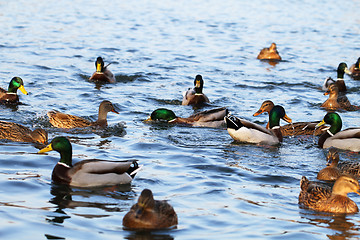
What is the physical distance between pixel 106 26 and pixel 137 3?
24.7 ft

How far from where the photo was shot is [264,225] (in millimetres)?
7609

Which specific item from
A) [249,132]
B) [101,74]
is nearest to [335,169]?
[249,132]

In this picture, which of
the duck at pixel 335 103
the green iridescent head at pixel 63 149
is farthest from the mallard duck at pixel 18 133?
the duck at pixel 335 103

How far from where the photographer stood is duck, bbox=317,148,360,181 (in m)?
9.42

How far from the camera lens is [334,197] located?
8266mm

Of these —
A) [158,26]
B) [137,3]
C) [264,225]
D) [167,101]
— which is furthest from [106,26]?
[264,225]

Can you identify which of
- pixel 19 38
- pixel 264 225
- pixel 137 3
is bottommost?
pixel 264 225

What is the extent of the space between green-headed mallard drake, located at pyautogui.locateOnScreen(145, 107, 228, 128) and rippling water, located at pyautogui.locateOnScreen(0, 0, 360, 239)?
1.01ft

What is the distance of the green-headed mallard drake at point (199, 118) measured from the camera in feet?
43.5

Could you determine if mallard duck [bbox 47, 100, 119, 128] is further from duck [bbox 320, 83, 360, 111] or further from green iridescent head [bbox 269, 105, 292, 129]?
duck [bbox 320, 83, 360, 111]

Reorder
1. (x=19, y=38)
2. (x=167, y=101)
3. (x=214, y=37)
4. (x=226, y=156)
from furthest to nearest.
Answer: (x=214, y=37) < (x=19, y=38) < (x=167, y=101) < (x=226, y=156)

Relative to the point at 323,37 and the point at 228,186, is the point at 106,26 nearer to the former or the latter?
the point at 323,37

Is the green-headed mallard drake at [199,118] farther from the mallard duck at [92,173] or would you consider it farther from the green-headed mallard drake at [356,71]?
the green-headed mallard drake at [356,71]

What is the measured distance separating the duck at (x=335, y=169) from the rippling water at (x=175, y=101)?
31cm
